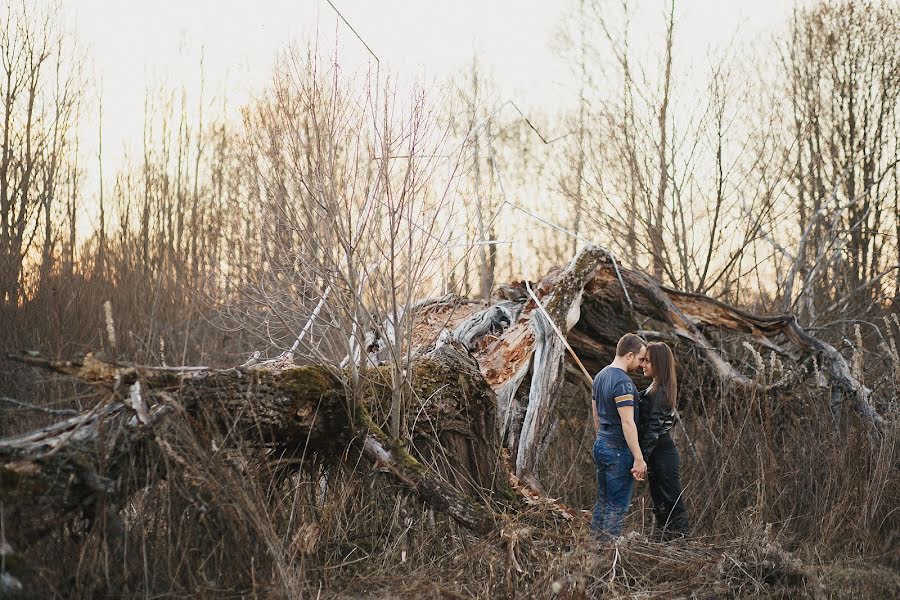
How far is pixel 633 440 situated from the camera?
5258 mm

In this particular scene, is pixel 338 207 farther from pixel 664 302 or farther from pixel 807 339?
pixel 807 339

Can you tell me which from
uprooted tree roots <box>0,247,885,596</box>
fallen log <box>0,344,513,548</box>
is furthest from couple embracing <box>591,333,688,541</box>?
fallen log <box>0,344,513,548</box>

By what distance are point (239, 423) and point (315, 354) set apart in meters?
0.66

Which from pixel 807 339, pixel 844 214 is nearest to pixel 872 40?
pixel 844 214

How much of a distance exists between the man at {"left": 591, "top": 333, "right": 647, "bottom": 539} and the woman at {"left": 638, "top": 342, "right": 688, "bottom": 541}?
191mm

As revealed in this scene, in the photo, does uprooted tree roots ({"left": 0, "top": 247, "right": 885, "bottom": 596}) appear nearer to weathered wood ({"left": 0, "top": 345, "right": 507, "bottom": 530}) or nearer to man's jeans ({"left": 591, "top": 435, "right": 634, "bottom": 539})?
weathered wood ({"left": 0, "top": 345, "right": 507, "bottom": 530})

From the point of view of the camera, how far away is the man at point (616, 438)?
529 cm

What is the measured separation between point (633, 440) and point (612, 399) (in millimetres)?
304

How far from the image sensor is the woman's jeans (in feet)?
18.7

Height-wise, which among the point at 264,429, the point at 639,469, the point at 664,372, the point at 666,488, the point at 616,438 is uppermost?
the point at 664,372

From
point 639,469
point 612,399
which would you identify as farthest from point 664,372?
point 639,469

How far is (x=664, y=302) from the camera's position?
7379mm

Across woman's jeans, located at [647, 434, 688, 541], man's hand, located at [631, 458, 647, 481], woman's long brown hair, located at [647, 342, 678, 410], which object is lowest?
woman's jeans, located at [647, 434, 688, 541]

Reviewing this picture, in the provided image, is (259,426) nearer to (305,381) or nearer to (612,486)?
(305,381)
